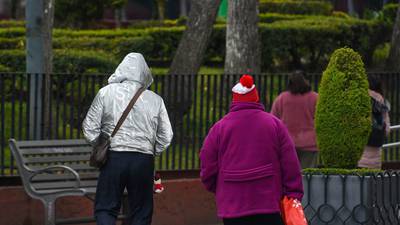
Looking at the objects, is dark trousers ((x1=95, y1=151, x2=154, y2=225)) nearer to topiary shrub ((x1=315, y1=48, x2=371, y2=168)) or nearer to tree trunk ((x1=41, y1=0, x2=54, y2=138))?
topiary shrub ((x1=315, y1=48, x2=371, y2=168))

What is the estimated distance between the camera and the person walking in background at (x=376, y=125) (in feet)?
35.9

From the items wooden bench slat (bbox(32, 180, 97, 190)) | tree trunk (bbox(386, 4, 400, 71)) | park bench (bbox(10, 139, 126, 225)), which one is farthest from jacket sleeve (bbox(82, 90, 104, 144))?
tree trunk (bbox(386, 4, 400, 71))

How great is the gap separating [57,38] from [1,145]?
27.0 feet

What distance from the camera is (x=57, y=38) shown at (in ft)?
62.2

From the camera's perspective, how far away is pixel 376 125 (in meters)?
11.0

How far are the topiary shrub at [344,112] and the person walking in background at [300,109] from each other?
2.38 m

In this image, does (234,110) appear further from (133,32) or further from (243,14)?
(133,32)

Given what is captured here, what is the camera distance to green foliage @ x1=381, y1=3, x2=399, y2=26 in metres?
23.6

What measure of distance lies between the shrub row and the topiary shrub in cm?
998

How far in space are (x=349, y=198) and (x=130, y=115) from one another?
1.84 metres

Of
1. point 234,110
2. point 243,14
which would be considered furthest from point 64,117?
point 243,14

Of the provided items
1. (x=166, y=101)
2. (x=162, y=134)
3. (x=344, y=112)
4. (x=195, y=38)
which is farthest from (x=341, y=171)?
(x=195, y=38)

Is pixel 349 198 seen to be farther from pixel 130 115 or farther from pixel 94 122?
pixel 94 122

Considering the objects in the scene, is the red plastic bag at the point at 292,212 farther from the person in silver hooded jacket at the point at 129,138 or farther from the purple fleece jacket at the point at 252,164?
the person in silver hooded jacket at the point at 129,138
